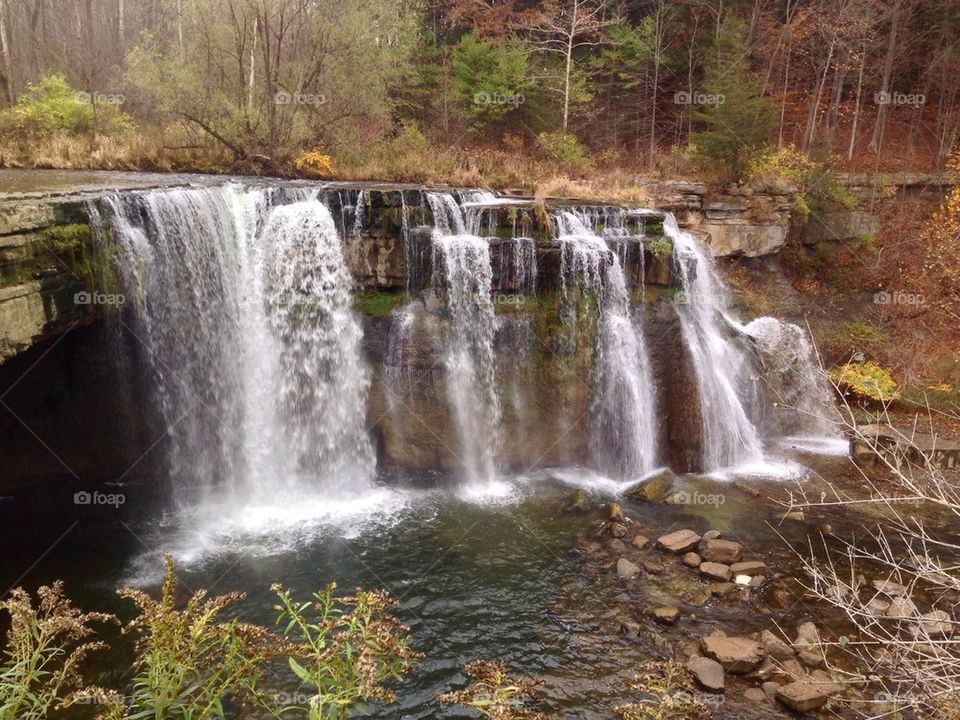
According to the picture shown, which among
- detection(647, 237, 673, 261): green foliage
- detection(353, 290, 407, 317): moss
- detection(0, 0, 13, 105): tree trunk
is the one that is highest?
detection(0, 0, 13, 105): tree trunk

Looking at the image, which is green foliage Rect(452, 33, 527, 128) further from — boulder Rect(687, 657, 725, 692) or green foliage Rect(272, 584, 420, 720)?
green foliage Rect(272, 584, 420, 720)

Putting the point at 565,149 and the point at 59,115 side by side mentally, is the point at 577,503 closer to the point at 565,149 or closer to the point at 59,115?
the point at 565,149

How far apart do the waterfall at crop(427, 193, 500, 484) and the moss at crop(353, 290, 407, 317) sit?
74cm

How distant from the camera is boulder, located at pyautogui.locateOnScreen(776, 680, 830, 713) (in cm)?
602

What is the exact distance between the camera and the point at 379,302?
1141 cm

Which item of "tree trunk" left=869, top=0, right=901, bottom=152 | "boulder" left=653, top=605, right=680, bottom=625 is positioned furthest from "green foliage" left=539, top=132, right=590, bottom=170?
"boulder" left=653, top=605, right=680, bottom=625

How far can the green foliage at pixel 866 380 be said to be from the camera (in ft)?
43.8

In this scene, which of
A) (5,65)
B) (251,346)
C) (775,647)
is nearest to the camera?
(775,647)

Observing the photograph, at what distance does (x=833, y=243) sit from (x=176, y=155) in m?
17.6

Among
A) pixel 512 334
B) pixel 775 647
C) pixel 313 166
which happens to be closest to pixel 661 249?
pixel 512 334

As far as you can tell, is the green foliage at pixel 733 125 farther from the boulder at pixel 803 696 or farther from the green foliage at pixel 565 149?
the boulder at pixel 803 696

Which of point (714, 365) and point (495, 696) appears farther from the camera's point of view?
point (714, 365)

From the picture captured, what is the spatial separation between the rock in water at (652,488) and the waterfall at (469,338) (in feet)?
8.16

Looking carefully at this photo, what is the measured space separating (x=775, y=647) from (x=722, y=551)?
5.95 ft
